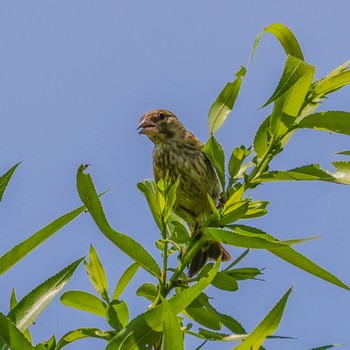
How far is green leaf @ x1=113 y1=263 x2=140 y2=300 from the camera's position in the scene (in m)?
1.98

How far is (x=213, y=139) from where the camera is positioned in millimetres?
2062

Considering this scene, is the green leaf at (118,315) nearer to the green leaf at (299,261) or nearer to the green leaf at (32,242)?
the green leaf at (32,242)

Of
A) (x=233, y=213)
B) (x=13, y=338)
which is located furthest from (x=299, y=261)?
(x=13, y=338)

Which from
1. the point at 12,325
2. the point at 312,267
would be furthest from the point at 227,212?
the point at 12,325

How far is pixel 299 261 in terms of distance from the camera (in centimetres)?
180

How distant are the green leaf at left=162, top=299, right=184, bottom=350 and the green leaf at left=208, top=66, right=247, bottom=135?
892mm

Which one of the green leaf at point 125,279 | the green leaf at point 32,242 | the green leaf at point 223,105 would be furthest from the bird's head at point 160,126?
the green leaf at point 32,242

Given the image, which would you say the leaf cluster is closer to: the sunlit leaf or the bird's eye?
the sunlit leaf

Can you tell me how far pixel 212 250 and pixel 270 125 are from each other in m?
2.33

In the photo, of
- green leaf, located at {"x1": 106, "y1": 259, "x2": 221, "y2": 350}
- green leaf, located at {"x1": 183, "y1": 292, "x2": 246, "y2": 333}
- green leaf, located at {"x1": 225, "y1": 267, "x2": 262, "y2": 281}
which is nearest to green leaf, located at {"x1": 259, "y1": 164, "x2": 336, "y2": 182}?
green leaf, located at {"x1": 225, "y1": 267, "x2": 262, "y2": 281}

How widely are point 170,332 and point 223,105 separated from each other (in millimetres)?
978

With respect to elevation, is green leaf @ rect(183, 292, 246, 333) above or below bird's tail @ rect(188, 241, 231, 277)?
below

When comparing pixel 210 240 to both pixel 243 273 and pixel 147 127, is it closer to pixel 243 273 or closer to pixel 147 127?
pixel 243 273

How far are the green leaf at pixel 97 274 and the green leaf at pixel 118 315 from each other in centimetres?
25
